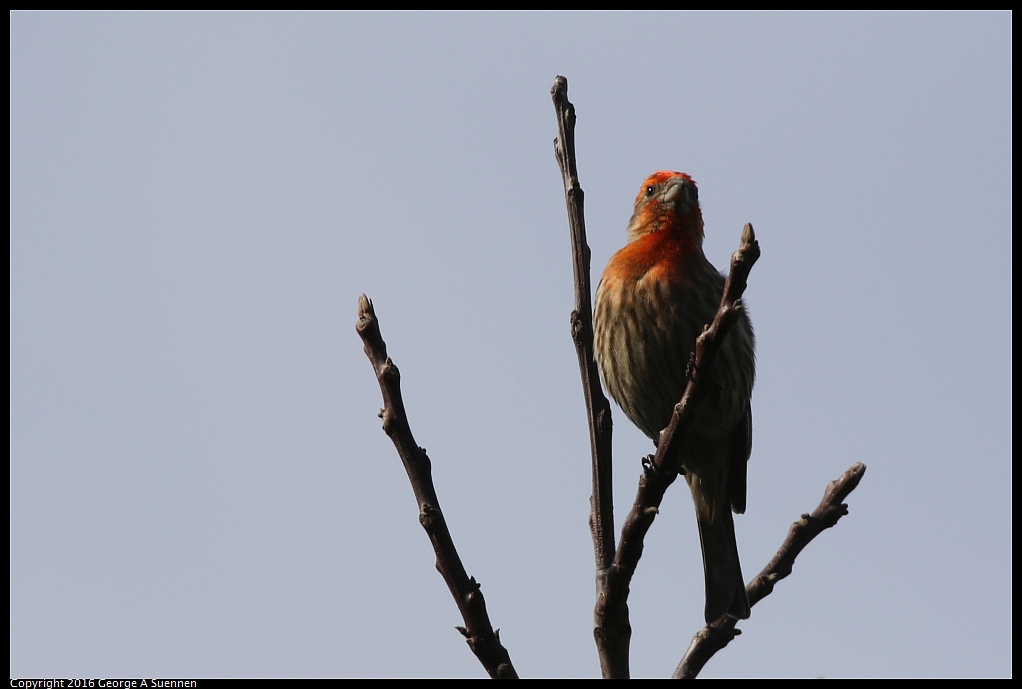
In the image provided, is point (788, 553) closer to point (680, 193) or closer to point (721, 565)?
point (721, 565)

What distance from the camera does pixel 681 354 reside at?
6309mm

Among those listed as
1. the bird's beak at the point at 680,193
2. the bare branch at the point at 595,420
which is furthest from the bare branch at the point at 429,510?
the bird's beak at the point at 680,193

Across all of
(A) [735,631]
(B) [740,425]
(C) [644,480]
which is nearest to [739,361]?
(B) [740,425]

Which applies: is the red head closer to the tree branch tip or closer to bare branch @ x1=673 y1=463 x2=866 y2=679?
bare branch @ x1=673 y1=463 x2=866 y2=679

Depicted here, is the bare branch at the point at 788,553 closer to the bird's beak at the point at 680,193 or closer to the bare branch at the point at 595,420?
the bare branch at the point at 595,420

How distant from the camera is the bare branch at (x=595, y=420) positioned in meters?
3.25

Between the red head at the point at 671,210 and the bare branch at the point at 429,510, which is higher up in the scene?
the red head at the point at 671,210

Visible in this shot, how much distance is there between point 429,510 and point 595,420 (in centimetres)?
89

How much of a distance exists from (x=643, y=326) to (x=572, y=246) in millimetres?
2789

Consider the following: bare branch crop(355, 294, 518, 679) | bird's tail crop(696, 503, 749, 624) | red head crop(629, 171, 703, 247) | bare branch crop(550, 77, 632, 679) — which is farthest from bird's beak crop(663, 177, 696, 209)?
bare branch crop(355, 294, 518, 679)

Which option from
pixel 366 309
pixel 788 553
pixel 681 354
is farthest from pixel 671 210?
pixel 366 309

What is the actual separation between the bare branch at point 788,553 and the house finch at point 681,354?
178cm

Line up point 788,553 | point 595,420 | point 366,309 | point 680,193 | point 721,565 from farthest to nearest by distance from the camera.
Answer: point 680,193 → point 721,565 → point 788,553 → point 595,420 → point 366,309

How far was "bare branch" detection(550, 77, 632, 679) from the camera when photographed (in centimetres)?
325
